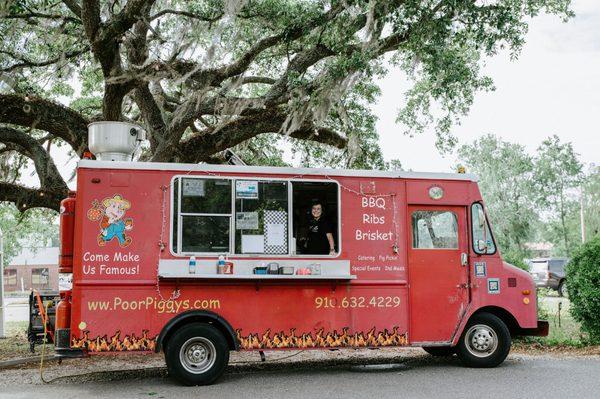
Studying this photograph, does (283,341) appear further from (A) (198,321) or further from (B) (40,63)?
(B) (40,63)

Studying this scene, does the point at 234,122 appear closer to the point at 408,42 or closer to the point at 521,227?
the point at 408,42

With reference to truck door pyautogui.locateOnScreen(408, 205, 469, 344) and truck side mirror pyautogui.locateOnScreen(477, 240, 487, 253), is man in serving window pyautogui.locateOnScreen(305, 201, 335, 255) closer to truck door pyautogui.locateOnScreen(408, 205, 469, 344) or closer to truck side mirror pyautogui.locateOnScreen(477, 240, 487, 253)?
truck door pyautogui.locateOnScreen(408, 205, 469, 344)

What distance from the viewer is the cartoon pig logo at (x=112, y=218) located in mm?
8219

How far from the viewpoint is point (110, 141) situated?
8.91m

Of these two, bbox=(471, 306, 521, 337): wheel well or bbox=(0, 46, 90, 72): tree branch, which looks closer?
bbox=(471, 306, 521, 337): wheel well

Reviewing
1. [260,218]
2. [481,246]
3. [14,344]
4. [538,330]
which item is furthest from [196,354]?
[14,344]

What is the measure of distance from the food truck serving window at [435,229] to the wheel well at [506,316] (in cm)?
106

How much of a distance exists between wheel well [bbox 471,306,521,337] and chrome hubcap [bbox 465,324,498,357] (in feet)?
0.82

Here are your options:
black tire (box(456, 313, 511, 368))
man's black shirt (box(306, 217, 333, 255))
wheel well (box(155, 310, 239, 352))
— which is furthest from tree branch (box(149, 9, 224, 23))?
black tire (box(456, 313, 511, 368))

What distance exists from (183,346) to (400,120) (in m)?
9.81

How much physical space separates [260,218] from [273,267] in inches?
27.3

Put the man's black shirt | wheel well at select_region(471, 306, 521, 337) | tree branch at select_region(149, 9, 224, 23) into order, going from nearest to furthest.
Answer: the man's black shirt, wheel well at select_region(471, 306, 521, 337), tree branch at select_region(149, 9, 224, 23)

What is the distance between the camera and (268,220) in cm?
858

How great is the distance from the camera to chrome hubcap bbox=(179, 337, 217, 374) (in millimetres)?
8234
